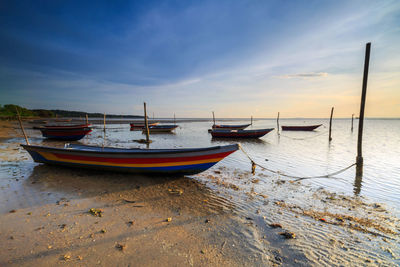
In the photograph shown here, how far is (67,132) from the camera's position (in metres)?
18.7

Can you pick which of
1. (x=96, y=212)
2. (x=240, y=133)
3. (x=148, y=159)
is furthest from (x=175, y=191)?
(x=240, y=133)

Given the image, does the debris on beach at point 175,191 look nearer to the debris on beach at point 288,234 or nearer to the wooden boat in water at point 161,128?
the debris on beach at point 288,234

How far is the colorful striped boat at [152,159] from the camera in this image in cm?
623

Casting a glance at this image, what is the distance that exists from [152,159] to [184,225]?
123 inches

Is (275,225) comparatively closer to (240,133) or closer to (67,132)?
(240,133)

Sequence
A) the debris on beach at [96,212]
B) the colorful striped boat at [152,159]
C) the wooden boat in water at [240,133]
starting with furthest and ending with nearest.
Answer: the wooden boat in water at [240,133]
the colorful striped boat at [152,159]
the debris on beach at [96,212]

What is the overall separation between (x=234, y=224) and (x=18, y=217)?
16.9 ft

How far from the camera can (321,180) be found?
303 inches

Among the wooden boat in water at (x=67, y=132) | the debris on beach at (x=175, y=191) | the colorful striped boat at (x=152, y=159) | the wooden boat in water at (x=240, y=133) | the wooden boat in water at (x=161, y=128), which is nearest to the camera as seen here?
the debris on beach at (x=175, y=191)

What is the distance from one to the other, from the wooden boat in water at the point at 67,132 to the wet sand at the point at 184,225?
12847mm

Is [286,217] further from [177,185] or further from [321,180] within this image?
[321,180]

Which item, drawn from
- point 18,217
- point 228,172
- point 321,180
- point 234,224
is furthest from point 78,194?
point 321,180

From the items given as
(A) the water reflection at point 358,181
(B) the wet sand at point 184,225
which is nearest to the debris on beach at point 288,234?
(B) the wet sand at point 184,225

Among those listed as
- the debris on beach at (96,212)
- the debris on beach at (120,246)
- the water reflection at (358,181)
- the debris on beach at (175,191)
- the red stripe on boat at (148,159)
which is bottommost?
the water reflection at (358,181)
